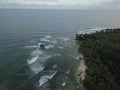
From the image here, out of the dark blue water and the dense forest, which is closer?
the dense forest

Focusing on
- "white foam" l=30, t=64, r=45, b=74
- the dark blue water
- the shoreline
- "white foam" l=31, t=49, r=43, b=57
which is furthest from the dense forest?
"white foam" l=31, t=49, r=43, b=57

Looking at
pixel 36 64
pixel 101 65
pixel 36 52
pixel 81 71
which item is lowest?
pixel 81 71

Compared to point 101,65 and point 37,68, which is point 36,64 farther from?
point 101,65

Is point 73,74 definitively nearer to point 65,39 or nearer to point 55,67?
point 55,67

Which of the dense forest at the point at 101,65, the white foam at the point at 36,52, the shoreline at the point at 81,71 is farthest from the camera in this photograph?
the white foam at the point at 36,52

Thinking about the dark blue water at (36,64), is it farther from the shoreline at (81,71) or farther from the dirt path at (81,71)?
the dirt path at (81,71)

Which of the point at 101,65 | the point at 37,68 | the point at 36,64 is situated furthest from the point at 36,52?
the point at 101,65

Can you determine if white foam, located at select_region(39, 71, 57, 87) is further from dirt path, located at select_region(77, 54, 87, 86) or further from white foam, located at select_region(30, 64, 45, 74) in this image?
dirt path, located at select_region(77, 54, 87, 86)

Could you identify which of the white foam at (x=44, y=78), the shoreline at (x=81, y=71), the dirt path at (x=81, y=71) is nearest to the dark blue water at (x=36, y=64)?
the white foam at (x=44, y=78)

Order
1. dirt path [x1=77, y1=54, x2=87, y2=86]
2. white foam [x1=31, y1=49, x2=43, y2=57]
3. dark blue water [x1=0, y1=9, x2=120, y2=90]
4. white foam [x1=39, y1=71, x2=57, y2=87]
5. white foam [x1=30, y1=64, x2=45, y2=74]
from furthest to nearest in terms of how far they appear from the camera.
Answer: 1. white foam [x1=31, y1=49, x2=43, y2=57]
2. white foam [x1=30, y1=64, x2=45, y2=74]
3. dirt path [x1=77, y1=54, x2=87, y2=86]
4. white foam [x1=39, y1=71, x2=57, y2=87]
5. dark blue water [x1=0, y1=9, x2=120, y2=90]

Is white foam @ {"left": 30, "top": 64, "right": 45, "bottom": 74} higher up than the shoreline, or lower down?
higher up

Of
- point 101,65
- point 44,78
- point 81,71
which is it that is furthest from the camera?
point 101,65
